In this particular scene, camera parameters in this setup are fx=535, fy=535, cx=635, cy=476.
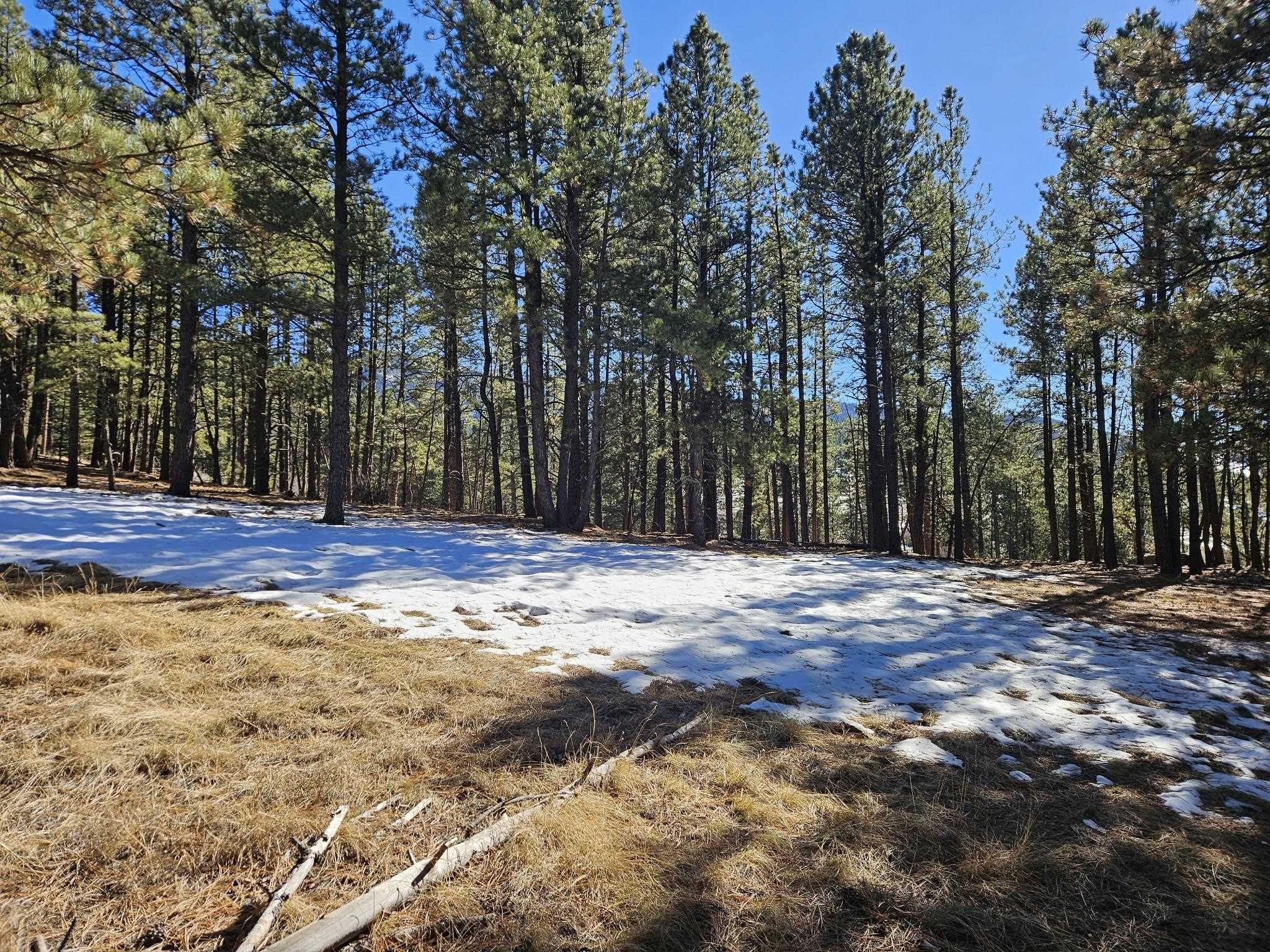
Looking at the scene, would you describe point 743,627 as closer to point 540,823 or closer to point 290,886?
point 540,823

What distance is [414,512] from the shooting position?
1639 centimetres

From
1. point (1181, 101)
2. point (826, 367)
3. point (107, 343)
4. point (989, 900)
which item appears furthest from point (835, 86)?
point (107, 343)

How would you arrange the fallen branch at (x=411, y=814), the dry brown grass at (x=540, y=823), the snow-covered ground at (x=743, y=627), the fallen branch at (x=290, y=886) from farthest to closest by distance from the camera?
1. the snow-covered ground at (x=743, y=627)
2. the fallen branch at (x=411, y=814)
3. the dry brown grass at (x=540, y=823)
4. the fallen branch at (x=290, y=886)

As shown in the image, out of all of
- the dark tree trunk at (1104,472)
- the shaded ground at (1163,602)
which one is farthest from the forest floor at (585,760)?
the dark tree trunk at (1104,472)

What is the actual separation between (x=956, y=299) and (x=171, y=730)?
64.6 ft

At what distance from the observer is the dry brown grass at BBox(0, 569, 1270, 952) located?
179 cm

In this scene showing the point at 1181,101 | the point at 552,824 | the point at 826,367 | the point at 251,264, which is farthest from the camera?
the point at 826,367

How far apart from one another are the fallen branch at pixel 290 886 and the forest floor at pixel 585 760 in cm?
7

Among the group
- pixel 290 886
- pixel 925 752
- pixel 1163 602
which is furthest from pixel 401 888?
pixel 1163 602

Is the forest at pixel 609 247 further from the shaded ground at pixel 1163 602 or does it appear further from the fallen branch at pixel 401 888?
the fallen branch at pixel 401 888

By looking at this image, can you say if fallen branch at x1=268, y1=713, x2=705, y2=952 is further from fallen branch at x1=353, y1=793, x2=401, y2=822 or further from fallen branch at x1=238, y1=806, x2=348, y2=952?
fallen branch at x1=353, y1=793, x2=401, y2=822

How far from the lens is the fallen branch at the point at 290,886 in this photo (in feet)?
4.98

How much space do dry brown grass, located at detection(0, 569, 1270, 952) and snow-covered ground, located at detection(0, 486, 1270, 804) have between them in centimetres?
69

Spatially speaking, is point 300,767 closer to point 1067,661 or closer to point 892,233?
point 1067,661
